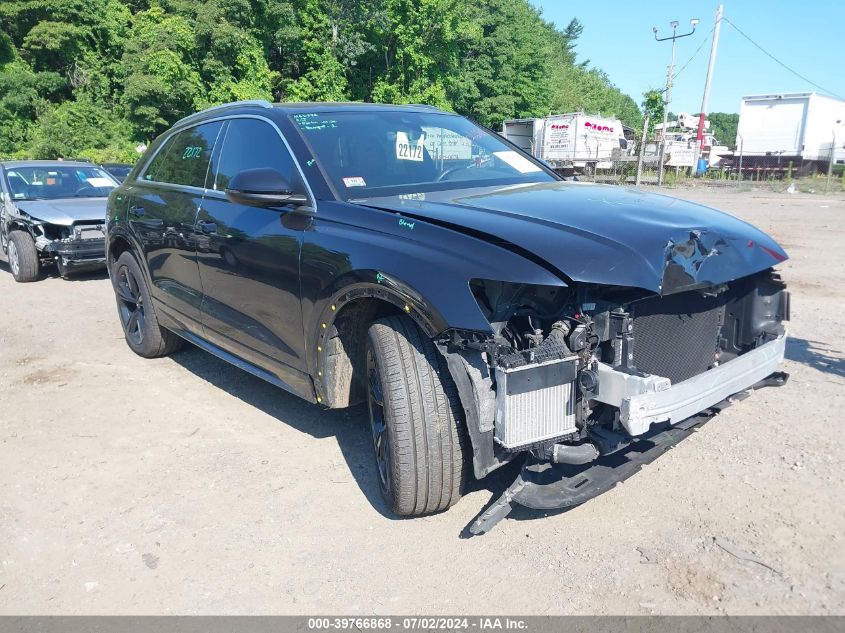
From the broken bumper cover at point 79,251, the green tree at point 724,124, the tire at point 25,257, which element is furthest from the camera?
the green tree at point 724,124

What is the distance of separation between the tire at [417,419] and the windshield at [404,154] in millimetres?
929

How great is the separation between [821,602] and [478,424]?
144 cm

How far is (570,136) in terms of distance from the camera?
32938mm

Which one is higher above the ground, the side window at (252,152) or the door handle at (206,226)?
the side window at (252,152)

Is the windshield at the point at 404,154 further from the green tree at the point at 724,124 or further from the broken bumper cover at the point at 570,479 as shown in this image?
the green tree at the point at 724,124

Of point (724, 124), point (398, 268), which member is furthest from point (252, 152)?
point (724, 124)

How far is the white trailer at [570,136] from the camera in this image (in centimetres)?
3266

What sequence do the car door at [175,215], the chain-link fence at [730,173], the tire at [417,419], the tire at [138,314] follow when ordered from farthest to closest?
the chain-link fence at [730,173]
the tire at [138,314]
the car door at [175,215]
the tire at [417,419]

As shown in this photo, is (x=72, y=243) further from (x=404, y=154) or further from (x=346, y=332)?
(x=346, y=332)

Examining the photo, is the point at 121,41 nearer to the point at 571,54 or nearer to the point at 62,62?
the point at 62,62

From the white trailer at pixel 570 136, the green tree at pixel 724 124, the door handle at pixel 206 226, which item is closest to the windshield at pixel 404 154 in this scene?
the door handle at pixel 206 226

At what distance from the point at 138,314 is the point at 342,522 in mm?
3352

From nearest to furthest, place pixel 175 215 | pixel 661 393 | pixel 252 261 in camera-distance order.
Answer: pixel 661 393 → pixel 252 261 → pixel 175 215

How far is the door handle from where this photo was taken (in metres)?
4.12
